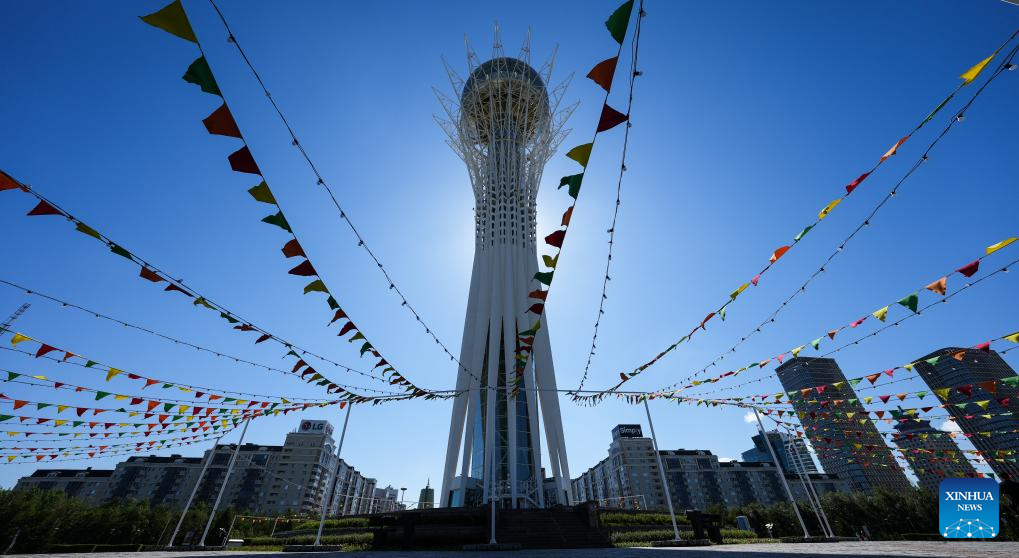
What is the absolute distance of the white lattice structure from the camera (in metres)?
31.0

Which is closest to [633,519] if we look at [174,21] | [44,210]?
[44,210]

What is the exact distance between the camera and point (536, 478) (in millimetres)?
31250

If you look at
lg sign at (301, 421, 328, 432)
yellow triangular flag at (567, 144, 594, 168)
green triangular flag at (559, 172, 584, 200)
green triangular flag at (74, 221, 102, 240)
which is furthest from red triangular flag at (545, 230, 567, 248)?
lg sign at (301, 421, 328, 432)

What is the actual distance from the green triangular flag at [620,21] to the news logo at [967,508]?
19374 millimetres

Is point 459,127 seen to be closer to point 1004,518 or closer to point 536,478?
point 536,478

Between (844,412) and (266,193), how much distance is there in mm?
19119

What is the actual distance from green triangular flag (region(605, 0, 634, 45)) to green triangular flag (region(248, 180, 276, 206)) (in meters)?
5.35

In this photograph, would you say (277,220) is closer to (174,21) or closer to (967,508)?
(174,21)

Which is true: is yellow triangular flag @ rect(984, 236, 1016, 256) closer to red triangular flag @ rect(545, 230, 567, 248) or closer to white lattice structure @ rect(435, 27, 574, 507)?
red triangular flag @ rect(545, 230, 567, 248)

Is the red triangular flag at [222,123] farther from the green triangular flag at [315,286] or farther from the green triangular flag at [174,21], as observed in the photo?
the green triangular flag at [315,286]

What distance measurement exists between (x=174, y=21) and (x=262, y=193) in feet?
8.79

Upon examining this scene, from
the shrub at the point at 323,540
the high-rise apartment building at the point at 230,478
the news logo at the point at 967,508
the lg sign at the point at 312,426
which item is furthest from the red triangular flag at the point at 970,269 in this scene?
the lg sign at the point at 312,426

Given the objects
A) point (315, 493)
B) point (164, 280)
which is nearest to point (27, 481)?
point (315, 493)

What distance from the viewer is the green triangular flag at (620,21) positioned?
4379 mm
